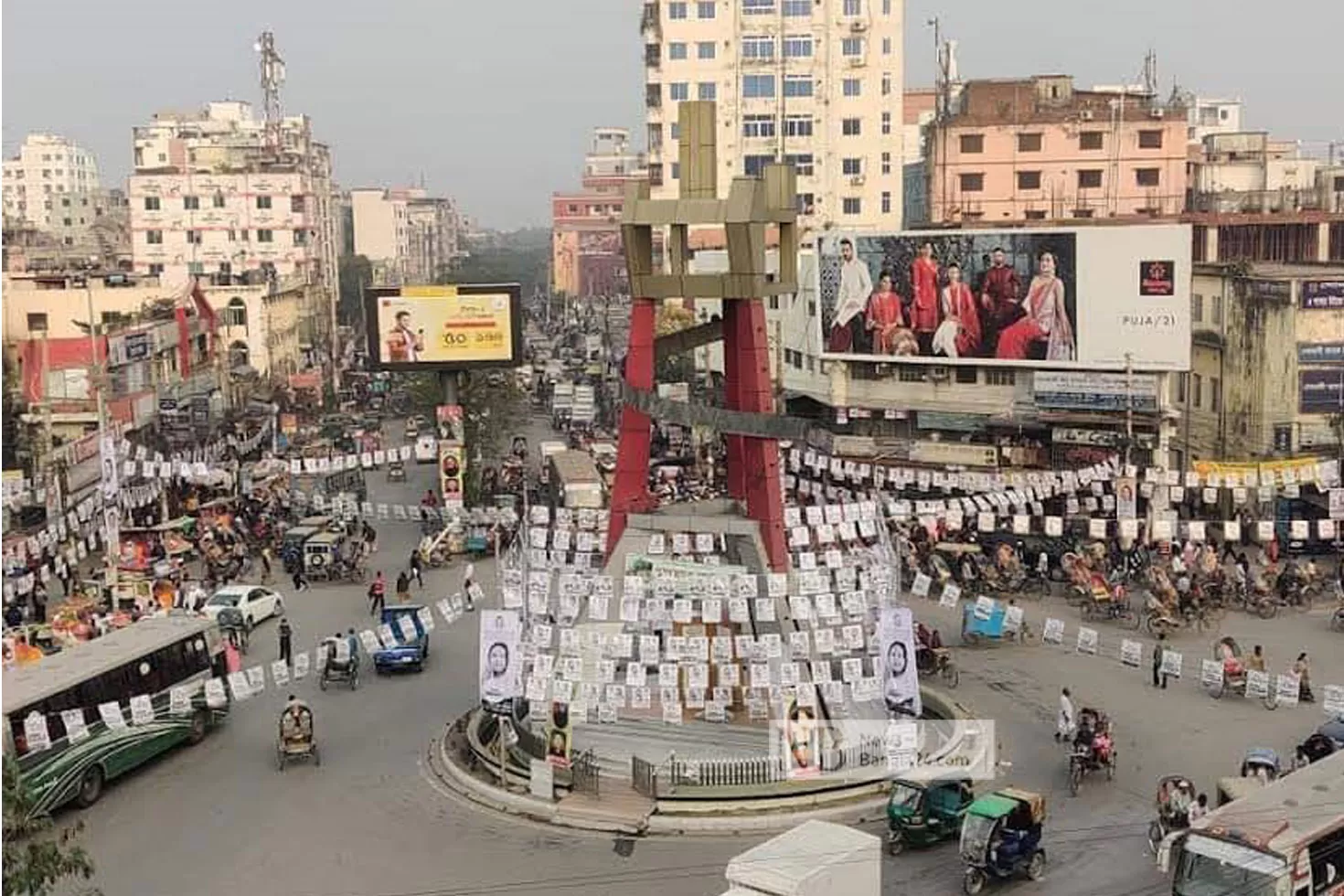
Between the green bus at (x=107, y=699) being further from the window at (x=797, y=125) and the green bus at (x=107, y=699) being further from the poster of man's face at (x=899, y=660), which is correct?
the window at (x=797, y=125)

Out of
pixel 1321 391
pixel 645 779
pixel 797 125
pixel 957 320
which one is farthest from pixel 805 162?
pixel 645 779

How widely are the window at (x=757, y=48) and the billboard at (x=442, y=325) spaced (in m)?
30.4

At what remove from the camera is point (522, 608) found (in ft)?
77.8

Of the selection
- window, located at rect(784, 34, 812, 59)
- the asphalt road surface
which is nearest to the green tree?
the asphalt road surface

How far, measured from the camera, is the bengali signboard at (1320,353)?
133 feet

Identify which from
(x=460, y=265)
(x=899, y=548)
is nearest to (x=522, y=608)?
(x=899, y=548)

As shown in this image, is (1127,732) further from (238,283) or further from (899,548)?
(238,283)

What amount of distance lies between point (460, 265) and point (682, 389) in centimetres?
15171

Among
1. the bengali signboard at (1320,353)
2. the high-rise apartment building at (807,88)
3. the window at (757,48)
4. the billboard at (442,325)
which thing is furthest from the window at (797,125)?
the bengali signboard at (1320,353)

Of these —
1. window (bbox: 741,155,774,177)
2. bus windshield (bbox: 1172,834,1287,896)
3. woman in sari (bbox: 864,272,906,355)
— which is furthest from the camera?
window (bbox: 741,155,774,177)

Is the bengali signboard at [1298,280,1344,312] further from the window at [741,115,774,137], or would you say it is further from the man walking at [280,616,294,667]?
the window at [741,115,774,137]

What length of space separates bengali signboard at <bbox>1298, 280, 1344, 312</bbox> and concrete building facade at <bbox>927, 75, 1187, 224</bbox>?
23202 millimetres

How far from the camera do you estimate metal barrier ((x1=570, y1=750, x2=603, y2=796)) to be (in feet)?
68.3

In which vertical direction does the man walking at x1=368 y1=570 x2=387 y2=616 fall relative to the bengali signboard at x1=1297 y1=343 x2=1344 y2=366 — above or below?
below
